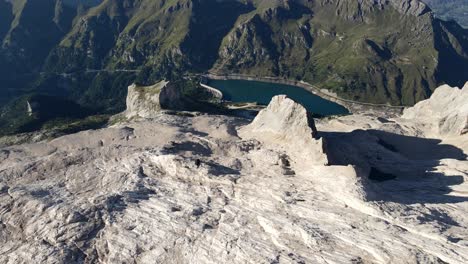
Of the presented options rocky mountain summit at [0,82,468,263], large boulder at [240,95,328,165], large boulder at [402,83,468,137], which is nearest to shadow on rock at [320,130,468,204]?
rocky mountain summit at [0,82,468,263]

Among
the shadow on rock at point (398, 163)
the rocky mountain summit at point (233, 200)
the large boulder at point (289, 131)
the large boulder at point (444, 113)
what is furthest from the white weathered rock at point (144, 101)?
the large boulder at point (444, 113)

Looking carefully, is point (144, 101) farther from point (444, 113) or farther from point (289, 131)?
point (444, 113)

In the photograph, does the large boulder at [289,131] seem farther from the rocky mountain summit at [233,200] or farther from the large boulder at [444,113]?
the large boulder at [444,113]

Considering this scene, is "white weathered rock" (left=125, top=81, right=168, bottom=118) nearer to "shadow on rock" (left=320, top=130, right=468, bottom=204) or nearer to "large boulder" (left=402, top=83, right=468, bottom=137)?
"shadow on rock" (left=320, top=130, right=468, bottom=204)

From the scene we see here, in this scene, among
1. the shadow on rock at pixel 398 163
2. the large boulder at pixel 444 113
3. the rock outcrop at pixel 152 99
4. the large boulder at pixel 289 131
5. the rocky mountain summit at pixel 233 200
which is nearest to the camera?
the rocky mountain summit at pixel 233 200

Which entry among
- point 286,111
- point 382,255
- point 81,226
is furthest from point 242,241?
point 286,111

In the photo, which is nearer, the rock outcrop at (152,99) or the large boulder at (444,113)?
the large boulder at (444,113)
